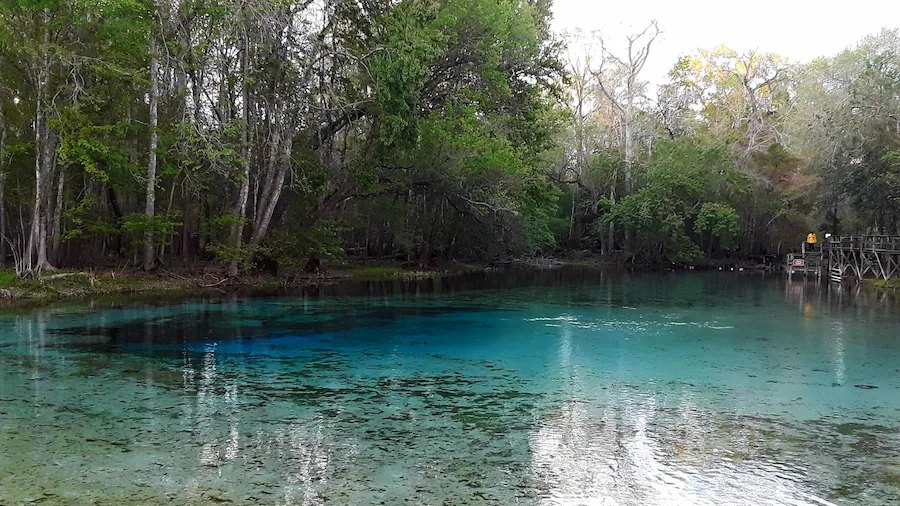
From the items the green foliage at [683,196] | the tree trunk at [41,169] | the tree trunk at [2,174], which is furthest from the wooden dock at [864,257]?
the tree trunk at [2,174]

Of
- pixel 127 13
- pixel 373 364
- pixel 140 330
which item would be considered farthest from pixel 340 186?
pixel 373 364

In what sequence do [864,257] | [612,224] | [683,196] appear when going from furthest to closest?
[612,224] < [683,196] < [864,257]

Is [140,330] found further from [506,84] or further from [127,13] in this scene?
[506,84]

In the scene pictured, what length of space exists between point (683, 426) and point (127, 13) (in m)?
16.9

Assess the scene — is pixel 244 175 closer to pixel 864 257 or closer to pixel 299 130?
pixel 299 130

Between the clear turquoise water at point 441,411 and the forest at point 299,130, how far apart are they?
6.39 metres

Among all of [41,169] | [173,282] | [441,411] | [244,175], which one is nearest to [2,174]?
[41,169]

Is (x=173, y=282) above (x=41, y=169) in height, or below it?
below

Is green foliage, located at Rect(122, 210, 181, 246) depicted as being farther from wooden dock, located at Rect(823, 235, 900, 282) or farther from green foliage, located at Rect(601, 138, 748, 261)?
green foliage, located at Rect(601, 138, 748, 261)

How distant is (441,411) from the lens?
723 cm

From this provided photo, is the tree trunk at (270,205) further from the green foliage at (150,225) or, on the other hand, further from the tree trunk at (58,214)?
the tree trunk at (58,214)

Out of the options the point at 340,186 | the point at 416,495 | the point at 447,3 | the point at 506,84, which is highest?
the point at 447,3

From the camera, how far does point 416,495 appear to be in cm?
483

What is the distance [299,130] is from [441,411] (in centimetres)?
1807
